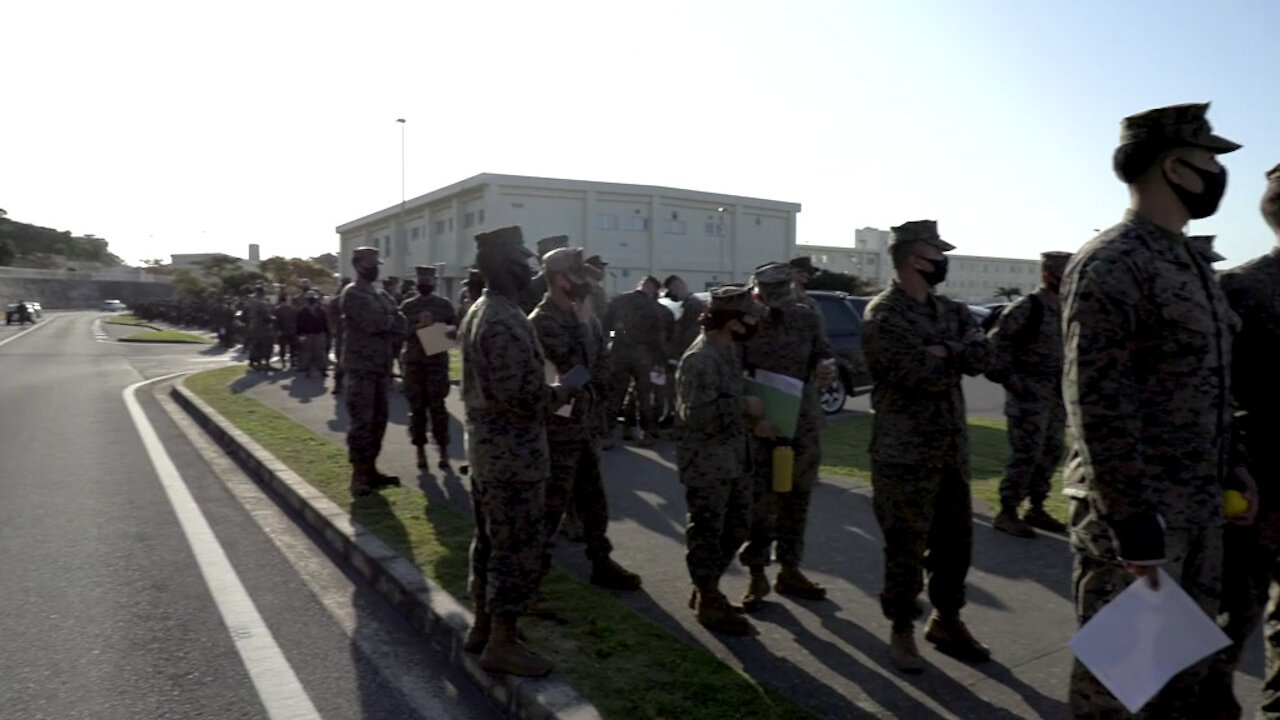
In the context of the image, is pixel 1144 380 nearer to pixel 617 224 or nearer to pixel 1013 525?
pixel 1013 525

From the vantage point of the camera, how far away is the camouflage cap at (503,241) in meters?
4.35

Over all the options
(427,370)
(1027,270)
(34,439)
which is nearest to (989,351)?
(427,370)

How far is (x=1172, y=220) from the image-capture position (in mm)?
2781

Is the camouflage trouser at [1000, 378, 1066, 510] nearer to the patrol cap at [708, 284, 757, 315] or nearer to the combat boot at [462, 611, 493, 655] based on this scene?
the patrol cap at [708, 284, 757, 315]

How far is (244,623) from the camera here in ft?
16.6

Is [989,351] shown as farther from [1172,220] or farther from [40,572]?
[40,572]

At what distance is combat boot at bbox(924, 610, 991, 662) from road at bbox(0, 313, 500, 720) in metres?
2.17

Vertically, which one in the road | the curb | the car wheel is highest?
the car wheel

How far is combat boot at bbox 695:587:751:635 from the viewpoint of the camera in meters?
4.75

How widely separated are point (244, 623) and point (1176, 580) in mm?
4503

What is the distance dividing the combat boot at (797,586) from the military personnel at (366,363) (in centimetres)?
388

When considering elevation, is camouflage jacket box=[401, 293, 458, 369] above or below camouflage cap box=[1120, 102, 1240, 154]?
below

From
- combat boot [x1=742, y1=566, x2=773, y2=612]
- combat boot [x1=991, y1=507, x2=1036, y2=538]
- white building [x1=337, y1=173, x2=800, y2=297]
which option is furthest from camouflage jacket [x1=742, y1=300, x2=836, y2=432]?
white building [x1=337, y1=173, x2=800, y2=297]

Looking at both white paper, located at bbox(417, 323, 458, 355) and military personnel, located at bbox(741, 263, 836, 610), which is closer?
military personnel, located at bbox(741, 263, 836, 610)
